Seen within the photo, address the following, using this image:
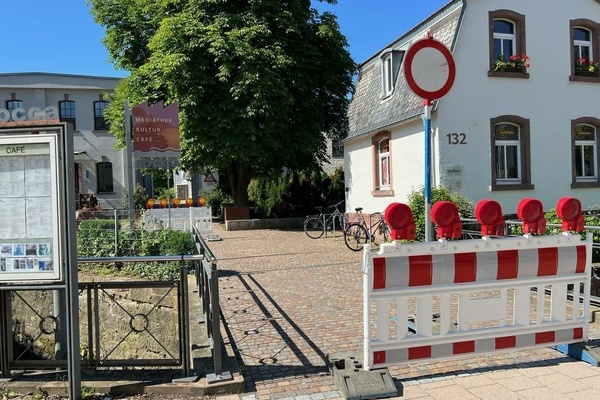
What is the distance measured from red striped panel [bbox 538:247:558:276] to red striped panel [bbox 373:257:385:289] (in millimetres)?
1500

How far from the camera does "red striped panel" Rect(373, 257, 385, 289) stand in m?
3.83

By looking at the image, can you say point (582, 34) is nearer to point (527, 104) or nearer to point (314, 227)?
point (527, 104)

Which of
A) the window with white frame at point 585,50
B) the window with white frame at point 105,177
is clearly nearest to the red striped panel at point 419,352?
the window with white frame at point 585,50

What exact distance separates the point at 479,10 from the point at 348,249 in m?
7.38

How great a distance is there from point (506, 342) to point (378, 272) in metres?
1.42

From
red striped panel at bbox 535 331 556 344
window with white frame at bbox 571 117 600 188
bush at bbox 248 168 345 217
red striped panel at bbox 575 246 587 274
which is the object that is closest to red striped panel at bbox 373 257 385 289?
red striped panel at bbox 535 331 556 344

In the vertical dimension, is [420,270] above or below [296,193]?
below

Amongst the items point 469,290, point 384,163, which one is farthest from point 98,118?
point 469,290

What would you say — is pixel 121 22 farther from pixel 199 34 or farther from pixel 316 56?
pixel 316 56

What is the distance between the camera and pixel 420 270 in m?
3.94

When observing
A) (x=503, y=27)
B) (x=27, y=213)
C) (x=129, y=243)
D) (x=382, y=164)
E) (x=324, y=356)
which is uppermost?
(x=503, y=27)

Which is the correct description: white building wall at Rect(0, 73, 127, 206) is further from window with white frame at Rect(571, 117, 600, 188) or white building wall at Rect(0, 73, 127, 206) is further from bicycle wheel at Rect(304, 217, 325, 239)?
window with white frame at Rect(571, 117, 600, 188)

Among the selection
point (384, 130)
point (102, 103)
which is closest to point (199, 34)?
point (384, 130)

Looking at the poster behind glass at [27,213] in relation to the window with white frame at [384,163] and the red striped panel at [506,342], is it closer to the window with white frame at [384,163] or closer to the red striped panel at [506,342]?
the red striped panel at [506,342]
